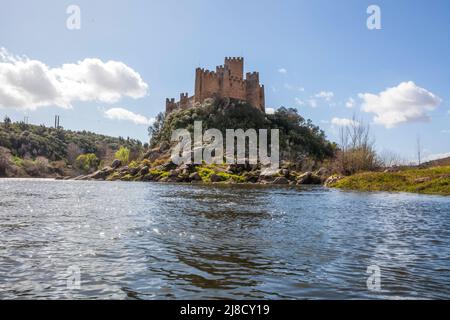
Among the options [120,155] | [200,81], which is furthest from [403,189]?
[120,155]

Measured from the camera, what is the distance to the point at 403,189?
170 ft

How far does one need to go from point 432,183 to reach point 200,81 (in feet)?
362

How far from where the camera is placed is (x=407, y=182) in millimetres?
53000

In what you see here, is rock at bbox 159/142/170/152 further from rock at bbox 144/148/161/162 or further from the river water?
the river water

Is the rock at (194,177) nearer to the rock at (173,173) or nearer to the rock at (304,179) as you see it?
the rock at (173,173)

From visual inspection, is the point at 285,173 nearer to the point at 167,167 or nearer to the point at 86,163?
the point at 167,167

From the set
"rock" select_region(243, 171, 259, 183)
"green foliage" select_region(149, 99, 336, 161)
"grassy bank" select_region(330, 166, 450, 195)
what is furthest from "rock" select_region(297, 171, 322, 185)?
"green foliage" select_region(149, 99, 336, 161)

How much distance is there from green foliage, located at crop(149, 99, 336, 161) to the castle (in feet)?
15.0

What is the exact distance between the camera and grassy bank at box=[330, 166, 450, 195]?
155 feet

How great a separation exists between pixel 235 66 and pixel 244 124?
28.5 m

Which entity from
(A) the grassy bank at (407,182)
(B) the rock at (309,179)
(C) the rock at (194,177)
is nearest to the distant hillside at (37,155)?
(C) the rock at (194,177)

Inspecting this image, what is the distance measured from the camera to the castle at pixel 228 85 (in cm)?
14788

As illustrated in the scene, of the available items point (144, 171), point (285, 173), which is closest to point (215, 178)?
point (285, 173)
